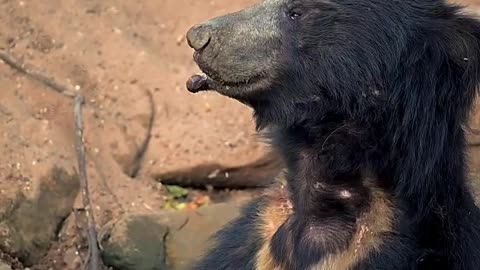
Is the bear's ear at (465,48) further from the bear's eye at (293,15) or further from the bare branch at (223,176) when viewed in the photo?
the bare branch at (223,176)

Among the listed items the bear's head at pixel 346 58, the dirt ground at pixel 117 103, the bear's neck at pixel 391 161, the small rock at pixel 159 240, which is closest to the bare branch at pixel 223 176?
the dirt ground at pixel 117 103

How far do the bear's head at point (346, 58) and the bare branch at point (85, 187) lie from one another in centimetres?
176

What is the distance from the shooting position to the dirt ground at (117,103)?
6.41 metres

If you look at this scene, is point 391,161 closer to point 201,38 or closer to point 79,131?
point 201,38

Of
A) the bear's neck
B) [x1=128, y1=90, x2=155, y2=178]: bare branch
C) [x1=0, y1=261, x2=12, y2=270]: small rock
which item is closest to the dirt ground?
[x1=128, y1=90, x2=155, y2=178]: bare branch

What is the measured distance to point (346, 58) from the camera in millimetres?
4434

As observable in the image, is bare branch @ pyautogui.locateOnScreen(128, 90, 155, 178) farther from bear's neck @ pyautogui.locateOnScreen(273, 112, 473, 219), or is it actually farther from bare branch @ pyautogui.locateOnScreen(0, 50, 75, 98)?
bear's neck @ pyautogui.locateOnScreen(273, 112, 473, 219)

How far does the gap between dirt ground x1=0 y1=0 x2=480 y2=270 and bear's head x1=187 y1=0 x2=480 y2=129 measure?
193cm

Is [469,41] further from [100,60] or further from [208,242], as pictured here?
[100,60]

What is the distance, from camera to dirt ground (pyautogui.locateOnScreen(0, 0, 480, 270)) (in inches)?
252

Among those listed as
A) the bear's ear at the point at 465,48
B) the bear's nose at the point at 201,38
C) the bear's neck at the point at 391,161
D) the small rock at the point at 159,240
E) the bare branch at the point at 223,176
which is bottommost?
the bare branch at the point at 223,176

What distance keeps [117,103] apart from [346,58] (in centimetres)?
246

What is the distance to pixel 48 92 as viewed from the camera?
256 inches

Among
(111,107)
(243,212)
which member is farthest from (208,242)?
(111,107)
